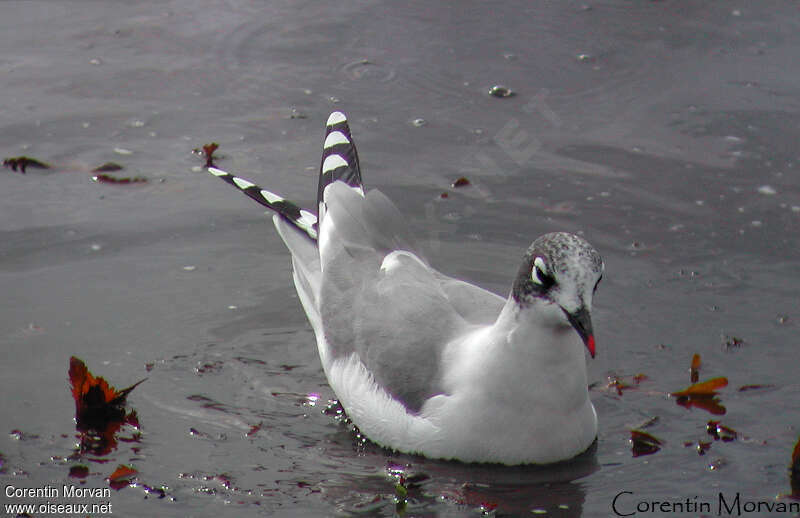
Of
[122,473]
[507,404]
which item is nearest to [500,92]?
[507,404]

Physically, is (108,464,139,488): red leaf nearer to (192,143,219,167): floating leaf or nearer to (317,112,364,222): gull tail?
(317,112,364,222): gull tail

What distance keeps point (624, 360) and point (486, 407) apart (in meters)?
1.07

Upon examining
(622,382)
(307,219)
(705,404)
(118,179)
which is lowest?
(705,404)

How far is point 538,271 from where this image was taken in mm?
4625

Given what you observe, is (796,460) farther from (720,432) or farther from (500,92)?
(500,92)

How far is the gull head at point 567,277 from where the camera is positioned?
14.8ft

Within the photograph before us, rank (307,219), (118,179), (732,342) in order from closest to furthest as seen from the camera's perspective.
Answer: (732,342) → (307,219) → (118,179)

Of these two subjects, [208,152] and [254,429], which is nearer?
[254,429]

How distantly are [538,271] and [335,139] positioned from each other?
2304mm

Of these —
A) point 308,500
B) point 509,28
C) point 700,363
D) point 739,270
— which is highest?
point 509,28

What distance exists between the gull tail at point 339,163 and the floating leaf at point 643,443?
6.30ft

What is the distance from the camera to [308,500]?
461 cm

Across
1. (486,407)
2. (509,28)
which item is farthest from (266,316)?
(509,28)

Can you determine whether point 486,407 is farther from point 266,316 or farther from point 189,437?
point 266,316
